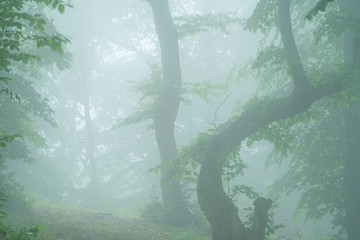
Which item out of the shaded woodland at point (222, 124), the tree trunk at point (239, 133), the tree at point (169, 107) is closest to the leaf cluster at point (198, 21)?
the shaded woodland at point (222, 124)

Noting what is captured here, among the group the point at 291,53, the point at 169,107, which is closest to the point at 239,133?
the point at 291,53

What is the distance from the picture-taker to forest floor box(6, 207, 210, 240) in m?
8.38

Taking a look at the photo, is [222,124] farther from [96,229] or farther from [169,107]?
[96,229]

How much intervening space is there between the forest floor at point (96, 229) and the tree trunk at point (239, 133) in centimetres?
254

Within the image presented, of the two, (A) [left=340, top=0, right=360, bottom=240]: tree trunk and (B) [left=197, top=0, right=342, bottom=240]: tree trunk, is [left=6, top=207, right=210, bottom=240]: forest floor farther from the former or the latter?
(A) [left=340, top=0, right=360, bottom=240]: tree trunk

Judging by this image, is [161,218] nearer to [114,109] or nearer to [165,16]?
[165,16]

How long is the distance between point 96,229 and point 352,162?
8.80 metres

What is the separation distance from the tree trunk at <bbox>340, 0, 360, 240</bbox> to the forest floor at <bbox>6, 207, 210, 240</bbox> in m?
4.73

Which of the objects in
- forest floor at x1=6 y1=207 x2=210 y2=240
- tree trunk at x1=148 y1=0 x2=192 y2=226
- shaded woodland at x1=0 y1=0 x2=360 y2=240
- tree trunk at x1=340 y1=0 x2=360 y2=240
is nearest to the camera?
shaded woodland at x1=0 y1=0 x2=360 y2=240

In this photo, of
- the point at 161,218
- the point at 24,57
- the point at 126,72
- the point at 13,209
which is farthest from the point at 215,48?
the point at 24,57

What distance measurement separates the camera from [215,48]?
30.8 m

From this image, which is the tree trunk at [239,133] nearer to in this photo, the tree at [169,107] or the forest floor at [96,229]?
the forest floor at [96,229]

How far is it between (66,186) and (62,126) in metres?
10.4

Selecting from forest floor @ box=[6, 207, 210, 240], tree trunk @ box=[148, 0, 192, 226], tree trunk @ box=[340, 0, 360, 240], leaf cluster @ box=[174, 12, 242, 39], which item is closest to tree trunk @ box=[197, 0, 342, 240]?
forest floor @ box=[6, 207, 210, 240]
